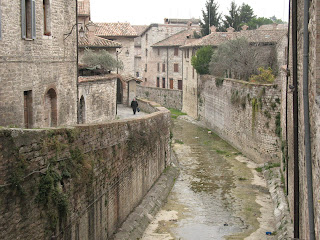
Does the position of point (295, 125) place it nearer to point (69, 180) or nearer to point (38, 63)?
point (69, 180)

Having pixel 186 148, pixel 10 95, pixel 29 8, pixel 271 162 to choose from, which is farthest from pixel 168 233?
pixel 186 148

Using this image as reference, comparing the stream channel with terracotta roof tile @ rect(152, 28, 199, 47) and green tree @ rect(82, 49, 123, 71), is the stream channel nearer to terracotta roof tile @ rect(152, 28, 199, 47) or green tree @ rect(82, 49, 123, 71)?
green tree @ rect(82, 49, 123, 71)

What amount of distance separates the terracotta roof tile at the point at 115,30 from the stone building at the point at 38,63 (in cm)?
2565

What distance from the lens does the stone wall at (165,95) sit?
49.4m

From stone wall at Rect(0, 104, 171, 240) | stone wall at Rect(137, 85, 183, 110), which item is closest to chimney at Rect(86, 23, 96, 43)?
stone wall at Rect(0, 104, 171, 240)

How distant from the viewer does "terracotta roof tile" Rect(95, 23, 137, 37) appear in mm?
44000

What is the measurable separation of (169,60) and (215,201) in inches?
1668

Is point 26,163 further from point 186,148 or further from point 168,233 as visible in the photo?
point 186,148

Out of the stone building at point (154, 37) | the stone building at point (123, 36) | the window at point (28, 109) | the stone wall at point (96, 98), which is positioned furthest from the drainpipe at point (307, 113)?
the stone building at point (154, 37)

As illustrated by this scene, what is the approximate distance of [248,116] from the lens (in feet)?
87.9

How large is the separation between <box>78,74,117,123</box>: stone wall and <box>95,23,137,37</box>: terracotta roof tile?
20.9 metres

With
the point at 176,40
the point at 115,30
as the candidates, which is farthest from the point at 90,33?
the point at 176,40

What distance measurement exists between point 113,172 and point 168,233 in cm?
→ 316

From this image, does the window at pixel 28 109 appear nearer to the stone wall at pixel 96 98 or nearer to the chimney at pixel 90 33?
the stone wall at pixel 96 98
